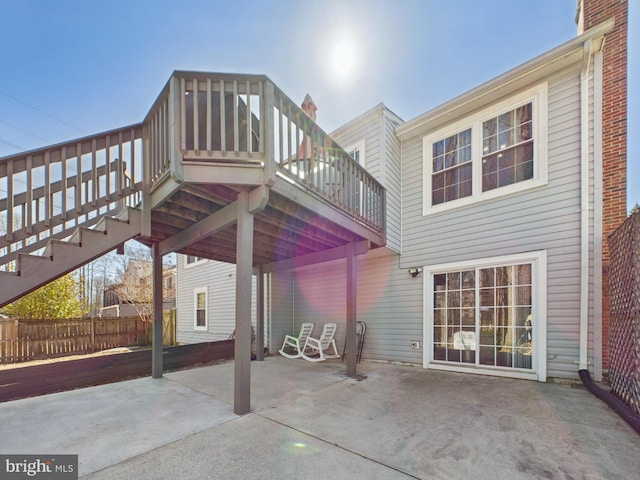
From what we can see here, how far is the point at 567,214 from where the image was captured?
4.68 m

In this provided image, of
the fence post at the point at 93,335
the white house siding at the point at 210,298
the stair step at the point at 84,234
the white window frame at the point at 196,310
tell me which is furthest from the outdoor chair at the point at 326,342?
the fence post at the point at 93,335

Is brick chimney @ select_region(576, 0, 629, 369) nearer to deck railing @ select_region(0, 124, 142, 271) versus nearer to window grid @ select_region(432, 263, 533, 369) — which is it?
window grid @ select_region(432, 263, 533, 369)

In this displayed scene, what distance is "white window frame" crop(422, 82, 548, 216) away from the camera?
4957 mm

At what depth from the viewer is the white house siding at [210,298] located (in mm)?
9266

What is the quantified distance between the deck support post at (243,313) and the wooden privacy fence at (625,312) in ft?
13.9

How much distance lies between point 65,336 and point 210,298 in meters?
4.06

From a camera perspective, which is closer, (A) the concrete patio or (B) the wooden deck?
(A) the concrete patio

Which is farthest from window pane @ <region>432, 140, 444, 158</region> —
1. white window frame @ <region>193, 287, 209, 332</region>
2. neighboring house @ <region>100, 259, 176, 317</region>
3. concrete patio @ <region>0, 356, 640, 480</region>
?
neighboring house @ <region>100, 259, 176, 317</region>

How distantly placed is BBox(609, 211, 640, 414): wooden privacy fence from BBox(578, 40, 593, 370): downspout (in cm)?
28

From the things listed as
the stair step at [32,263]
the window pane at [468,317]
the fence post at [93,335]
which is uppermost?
the stair step at [32,263]

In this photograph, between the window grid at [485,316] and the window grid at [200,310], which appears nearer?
the window grid at [485,316]

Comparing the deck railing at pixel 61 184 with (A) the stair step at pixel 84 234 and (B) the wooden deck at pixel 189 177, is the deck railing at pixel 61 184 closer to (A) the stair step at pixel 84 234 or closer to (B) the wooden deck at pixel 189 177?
(B) the wooden deck at pixel 189 177

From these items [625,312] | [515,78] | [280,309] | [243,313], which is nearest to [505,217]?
[625,312]

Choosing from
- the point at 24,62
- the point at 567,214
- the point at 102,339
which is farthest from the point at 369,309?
the point at 24,62
